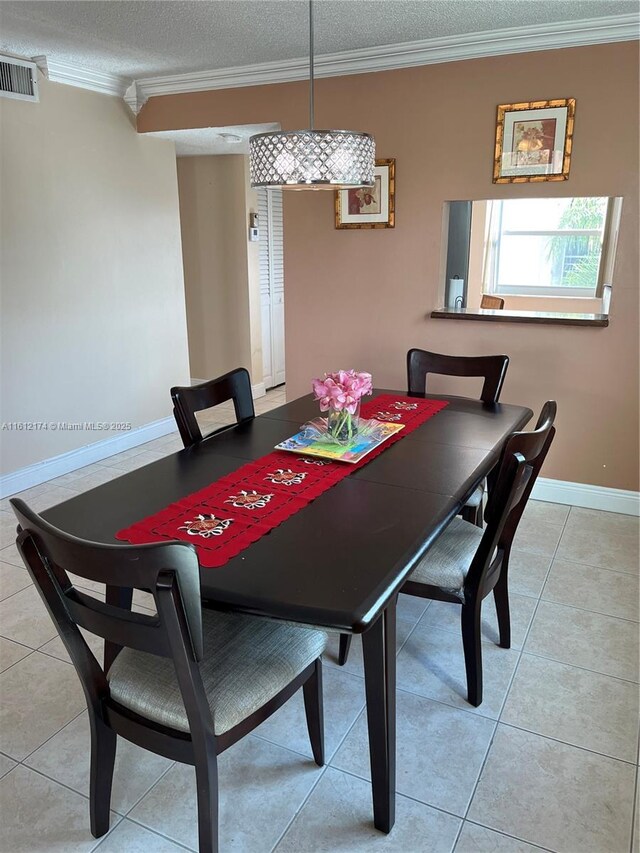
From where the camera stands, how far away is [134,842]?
5.07ft

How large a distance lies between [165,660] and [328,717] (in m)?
0.69

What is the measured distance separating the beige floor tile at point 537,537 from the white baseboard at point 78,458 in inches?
107

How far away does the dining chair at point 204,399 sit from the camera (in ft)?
7.44

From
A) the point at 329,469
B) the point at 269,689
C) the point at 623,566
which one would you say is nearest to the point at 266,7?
the point at 329,469

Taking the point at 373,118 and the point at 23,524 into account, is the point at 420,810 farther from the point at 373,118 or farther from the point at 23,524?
the point at 373,118

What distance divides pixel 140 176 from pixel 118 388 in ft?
4.76

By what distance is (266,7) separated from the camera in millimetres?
2648

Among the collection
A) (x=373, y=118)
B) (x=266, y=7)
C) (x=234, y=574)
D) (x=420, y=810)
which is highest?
(x=266, y=7)

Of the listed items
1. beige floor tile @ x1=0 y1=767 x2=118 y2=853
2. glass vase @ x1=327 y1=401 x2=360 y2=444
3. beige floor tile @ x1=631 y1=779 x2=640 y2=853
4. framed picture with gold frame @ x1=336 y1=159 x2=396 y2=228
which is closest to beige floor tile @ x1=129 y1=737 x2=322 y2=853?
beige floor tile @ x1=0 y1=767 x2=118 y2=853

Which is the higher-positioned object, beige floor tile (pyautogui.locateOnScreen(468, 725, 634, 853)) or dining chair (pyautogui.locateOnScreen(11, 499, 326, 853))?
dining chair (pyautogui.locateOnScreen(11, 499, 326, 853))

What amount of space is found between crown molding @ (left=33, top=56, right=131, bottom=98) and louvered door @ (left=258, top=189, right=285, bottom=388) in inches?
63.6

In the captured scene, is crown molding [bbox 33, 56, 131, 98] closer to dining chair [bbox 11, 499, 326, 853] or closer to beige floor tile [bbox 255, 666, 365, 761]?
dining chair [bbox 11, 499, 326, 853]

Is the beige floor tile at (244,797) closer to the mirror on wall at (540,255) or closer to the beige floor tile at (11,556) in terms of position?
the beige floor tile at (11,556)

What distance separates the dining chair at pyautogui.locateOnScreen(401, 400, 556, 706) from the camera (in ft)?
5.64
